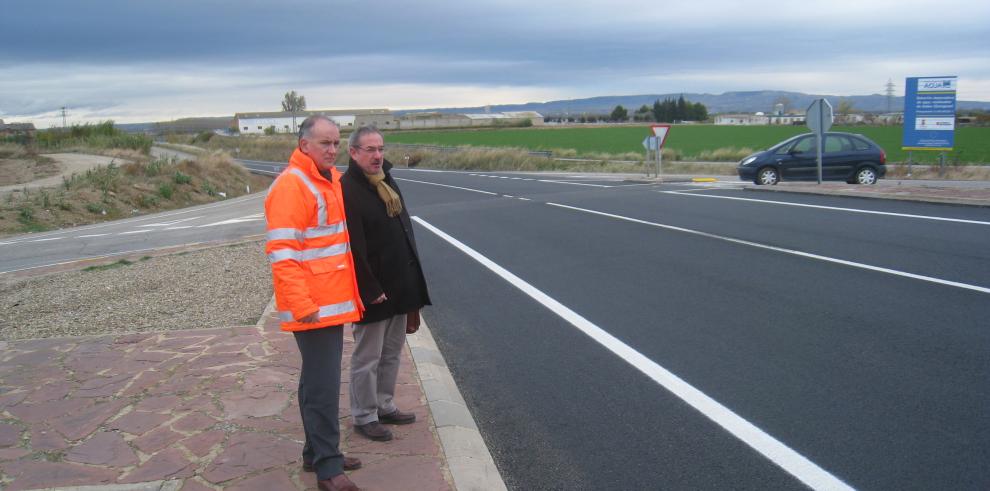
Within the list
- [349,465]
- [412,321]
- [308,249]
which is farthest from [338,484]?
[412,321]

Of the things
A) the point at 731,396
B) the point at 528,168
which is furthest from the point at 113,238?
the point at 528,168

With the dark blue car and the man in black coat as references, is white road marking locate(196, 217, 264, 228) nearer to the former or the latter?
the dark blue car

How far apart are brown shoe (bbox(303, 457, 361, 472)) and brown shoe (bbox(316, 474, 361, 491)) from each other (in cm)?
26

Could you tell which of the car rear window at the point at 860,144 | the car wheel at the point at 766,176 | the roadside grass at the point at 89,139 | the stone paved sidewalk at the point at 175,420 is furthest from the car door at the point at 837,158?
the roadside grass at the point at 89,139

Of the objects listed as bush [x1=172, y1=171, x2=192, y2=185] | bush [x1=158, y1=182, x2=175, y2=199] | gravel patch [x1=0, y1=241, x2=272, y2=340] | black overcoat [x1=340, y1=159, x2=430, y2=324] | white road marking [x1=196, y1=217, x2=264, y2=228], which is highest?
black overcoat [x1=340, y1=159, x2=430, y2=324]

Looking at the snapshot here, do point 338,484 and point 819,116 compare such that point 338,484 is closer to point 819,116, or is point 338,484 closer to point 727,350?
point 727,350

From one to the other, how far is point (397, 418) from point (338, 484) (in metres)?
1.02

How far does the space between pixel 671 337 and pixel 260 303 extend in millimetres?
4333

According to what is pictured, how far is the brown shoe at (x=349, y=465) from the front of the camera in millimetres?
4156

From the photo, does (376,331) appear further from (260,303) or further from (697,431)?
(260,303)

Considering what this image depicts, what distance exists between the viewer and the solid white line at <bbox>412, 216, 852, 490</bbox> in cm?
409

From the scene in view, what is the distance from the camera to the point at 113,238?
17688mm

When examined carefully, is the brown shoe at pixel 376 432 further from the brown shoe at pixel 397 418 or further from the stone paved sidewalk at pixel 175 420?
the brown shoe at pixel 397 418

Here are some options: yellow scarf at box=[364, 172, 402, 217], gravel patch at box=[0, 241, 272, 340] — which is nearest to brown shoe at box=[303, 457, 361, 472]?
yellow scarf at box=[364, 172, 402, 217]
